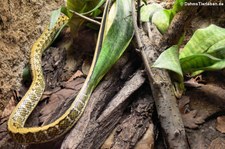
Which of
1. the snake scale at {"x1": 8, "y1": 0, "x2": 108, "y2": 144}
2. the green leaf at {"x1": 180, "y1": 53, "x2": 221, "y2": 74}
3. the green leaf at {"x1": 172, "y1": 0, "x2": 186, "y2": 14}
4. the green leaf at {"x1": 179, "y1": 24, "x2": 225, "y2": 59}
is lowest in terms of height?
the snake scale at {"x1": 8, "y1": 0, "x2": 108, "y2": 144}

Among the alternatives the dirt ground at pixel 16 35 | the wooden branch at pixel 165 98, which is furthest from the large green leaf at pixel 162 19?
the dirt ground at pixel 16 35

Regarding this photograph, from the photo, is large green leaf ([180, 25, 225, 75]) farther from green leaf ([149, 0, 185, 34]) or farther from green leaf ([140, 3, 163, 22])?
green leaf ([140, 3, 163, 22])

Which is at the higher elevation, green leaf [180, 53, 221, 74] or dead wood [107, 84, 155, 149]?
green leaf [180, 53, 221, 74]

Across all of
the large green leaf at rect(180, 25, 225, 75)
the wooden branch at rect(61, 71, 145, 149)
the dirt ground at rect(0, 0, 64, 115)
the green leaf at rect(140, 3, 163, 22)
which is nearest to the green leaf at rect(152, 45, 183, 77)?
the large green leaf at rect(180, 25, 225, 75)

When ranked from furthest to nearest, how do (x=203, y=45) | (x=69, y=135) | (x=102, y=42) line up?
(x=102, y=42) < (x=203, y=45) < (x=69, y=135)

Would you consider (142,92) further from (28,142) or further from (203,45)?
(28,142)

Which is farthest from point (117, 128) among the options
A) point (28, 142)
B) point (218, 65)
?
point (218, 65)
